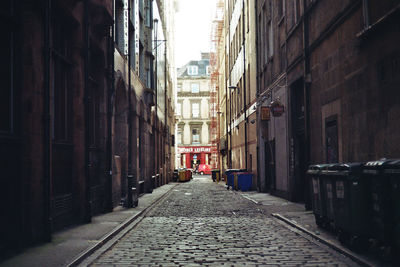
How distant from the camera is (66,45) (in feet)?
43.5

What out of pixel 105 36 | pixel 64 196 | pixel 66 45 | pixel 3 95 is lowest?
pixel 64 196

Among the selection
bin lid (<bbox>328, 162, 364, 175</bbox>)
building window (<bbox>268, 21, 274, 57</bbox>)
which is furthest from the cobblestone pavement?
building window (<bbox>268, 21, 274, 57</bbox>)

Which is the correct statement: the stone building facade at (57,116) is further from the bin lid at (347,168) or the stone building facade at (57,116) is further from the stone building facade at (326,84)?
the stone building facade at (326,84)

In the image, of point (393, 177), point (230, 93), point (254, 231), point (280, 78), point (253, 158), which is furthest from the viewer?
point (230, 93)

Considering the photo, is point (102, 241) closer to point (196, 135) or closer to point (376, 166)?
point (376, 166)

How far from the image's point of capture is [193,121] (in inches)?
3310

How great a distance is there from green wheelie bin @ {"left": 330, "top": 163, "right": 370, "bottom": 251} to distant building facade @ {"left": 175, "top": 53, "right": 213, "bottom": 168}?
7452cm

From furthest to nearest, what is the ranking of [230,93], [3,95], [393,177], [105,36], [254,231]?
1. [230,93]
2. [105,36]
3. [254,231]
4. [3,95]
5. [393,177]

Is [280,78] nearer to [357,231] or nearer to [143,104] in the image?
[143,104]

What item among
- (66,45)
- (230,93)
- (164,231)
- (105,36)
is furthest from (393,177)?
(230,93)

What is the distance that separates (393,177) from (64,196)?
8.39 m

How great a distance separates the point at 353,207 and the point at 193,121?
75925mm

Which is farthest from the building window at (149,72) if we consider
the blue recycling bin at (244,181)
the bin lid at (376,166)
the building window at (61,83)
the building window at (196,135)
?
the building window at (196,135)

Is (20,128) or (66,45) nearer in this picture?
(20,128)
